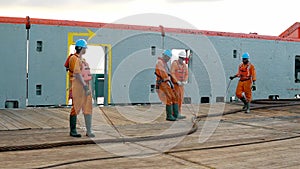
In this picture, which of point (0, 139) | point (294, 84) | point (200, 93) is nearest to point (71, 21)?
point (200, 93)

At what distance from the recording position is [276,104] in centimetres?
1405

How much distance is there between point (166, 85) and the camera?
395 inches

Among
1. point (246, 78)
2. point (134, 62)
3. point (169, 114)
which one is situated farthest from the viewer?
point (134, 62)

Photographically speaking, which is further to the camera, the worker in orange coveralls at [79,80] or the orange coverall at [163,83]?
the orange coverall at [163,83]

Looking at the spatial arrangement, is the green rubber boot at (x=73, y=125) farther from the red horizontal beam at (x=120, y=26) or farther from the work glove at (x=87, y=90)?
the red horizontal beam at (x=120, y=26)

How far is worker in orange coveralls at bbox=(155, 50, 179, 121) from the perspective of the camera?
32.7ft

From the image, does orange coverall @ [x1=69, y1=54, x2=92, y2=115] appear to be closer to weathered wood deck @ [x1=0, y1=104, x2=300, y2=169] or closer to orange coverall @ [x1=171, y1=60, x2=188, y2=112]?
weathered wood deck @ [x1=0, y1=104, x2=300, y2=169]

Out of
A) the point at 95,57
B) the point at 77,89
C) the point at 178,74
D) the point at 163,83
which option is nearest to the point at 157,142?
the point at 77,89

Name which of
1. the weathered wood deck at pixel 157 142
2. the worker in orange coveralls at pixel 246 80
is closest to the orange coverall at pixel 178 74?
the weathered wood deck at pixel 157 142

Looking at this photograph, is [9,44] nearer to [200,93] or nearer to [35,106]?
[35,106]

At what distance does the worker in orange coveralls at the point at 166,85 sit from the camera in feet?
32.7

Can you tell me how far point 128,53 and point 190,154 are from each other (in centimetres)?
799

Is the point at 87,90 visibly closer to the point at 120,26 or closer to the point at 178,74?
the point at 178,74

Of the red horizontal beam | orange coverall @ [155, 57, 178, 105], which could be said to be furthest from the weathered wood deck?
the red horizontal beam
